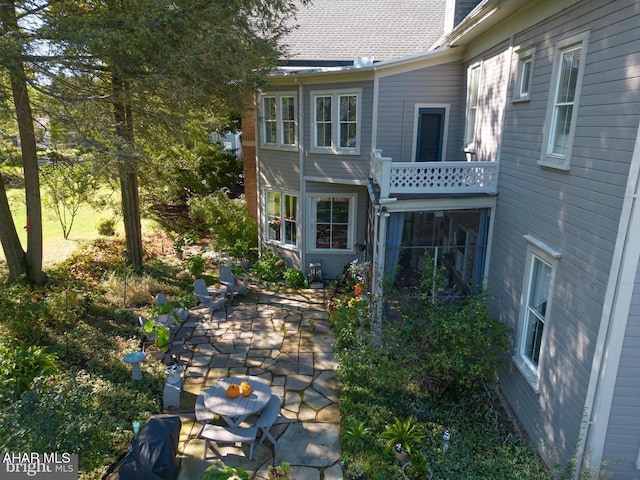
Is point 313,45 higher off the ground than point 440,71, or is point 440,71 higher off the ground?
point 313,45

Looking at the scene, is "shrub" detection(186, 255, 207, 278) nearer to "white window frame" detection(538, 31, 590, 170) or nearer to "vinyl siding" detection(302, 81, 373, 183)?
"vinyl siding" detection(302, 81, 373, 183)

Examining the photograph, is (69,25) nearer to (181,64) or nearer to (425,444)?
(181,64)

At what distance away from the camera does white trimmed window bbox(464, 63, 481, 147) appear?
399 inches

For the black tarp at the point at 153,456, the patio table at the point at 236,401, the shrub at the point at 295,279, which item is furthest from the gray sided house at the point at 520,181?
the black tarp at the point at 153,456

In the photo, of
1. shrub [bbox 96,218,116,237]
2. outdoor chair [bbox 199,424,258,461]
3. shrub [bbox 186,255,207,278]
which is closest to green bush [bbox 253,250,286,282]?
shrub [bbox 186,255,207,278]

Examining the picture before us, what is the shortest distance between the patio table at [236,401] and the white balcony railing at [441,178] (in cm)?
458

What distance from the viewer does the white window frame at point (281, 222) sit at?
1387cm

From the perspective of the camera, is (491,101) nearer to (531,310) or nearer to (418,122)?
(418,122)

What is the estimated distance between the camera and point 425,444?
645 cm

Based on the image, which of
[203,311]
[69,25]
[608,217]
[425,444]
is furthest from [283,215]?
[608,217]

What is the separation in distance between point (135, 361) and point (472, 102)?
978 cm

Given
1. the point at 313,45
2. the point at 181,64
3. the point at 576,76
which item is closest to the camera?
the point at 576,76

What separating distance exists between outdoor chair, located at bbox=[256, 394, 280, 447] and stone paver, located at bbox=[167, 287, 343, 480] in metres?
0.16

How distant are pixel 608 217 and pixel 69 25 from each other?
9147 millimetres
